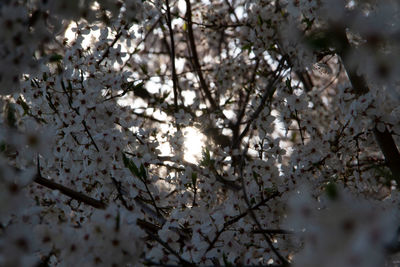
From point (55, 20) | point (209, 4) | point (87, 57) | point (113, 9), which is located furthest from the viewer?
point (209, 4)

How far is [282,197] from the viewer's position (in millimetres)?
2846

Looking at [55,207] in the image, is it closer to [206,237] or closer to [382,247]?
[206,237]

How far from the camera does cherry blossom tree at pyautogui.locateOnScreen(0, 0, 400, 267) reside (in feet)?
4.91

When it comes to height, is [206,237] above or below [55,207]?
below

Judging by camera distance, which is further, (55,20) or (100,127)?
(100,127)

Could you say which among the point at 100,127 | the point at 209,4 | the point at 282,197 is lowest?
the point at 282,197

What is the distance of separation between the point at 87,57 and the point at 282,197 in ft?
6.42

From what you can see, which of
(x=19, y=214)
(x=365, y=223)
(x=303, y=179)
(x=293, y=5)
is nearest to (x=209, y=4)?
(x=293, y=5)

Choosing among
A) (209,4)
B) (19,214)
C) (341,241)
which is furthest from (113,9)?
(209,4)

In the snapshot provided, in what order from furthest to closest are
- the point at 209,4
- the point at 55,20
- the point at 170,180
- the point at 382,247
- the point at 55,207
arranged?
the point at 209,4 → the point at 170,180 → the point at 55,207 → the point at 55,20 → the point at 382,247

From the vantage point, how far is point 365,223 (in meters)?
1.11

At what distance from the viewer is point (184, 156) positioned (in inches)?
145

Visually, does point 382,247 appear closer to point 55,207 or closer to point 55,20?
point 55,20

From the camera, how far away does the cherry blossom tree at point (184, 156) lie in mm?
1495
